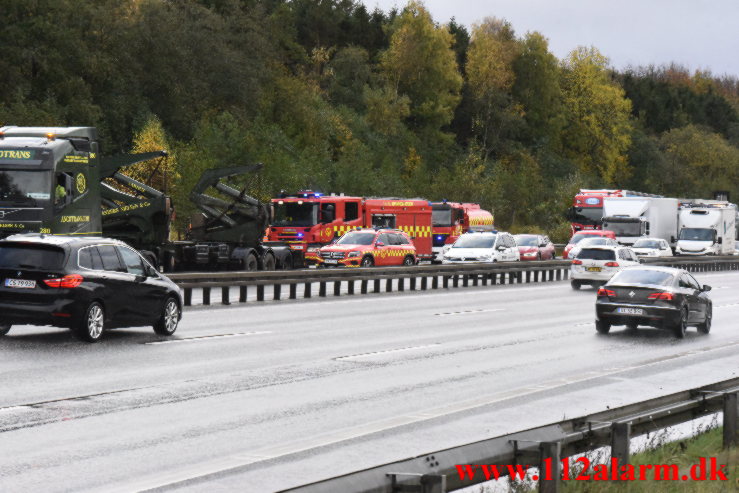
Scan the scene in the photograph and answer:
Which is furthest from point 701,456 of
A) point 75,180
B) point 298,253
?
point 298,253

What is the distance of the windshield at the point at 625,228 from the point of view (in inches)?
2442

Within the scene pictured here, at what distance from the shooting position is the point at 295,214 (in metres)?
49.0

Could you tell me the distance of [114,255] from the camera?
2003cm

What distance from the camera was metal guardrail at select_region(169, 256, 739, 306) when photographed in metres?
30.0

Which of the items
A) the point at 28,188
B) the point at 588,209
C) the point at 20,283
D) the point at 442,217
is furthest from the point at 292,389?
the point at 588,209

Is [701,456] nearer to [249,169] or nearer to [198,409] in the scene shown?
[198,409]

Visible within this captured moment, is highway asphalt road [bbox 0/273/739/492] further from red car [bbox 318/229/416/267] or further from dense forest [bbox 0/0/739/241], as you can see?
dense forest [bbox 0/0/739/241]

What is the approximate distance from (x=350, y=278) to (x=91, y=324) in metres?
17.3

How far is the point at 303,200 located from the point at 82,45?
107 ft

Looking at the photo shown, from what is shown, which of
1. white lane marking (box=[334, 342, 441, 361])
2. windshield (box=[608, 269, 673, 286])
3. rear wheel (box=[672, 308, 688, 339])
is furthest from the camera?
windshield (box=[608, 269, 673, 286])

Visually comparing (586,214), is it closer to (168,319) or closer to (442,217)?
(442,217)

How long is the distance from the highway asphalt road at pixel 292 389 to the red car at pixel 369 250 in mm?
16172

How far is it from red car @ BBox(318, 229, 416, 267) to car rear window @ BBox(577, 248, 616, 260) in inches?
293

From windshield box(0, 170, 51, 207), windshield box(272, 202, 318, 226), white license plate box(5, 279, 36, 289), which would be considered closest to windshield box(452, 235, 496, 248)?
windshield box(272, 202, 318, 226)
